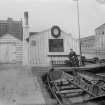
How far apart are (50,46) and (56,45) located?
53cm

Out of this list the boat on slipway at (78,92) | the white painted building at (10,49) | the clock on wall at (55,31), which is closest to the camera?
the boat on slipway at (78,92)

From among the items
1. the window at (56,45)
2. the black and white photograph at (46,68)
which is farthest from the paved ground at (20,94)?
the window at (56,45)

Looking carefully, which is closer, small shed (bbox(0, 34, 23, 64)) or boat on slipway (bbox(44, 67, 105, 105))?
boat on slipway (bbox(44, 67, 105, 105))

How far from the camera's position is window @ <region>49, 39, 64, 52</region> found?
40.0ft

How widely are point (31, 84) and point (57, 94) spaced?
153cm

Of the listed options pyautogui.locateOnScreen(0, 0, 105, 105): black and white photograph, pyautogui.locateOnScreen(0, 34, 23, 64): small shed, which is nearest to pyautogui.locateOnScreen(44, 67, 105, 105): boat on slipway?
pyautogui.locateOnScreen(0, 0, 105, 105): black and white photograph

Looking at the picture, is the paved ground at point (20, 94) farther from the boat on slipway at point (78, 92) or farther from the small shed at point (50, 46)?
the small shed at point (50, 46)

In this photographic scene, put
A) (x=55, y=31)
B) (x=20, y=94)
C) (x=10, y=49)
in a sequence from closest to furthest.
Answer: (x=20, y=94)
(x=55, y=31)
(x=10, y=49)

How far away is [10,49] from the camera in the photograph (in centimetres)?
1286

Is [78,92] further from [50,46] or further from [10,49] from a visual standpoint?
[10,49]

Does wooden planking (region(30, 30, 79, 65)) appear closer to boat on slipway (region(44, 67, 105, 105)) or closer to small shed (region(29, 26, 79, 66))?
small shed (region(29, 26, 79, 66))

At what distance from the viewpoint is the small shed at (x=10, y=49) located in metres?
12.8

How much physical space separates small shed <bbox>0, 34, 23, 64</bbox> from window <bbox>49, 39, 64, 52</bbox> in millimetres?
2850

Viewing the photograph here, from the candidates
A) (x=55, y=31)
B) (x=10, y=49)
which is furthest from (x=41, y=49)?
(x=10, y=49)
